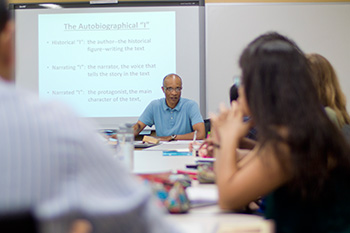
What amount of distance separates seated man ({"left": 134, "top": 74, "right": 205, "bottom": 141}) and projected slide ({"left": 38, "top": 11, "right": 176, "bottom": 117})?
16.9 inches

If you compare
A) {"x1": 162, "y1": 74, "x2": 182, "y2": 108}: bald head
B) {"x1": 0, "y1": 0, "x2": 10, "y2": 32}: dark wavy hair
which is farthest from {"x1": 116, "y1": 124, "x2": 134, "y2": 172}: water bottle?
{"x1": 162, "y1": 74, "x2": 182, "y2": 108}: bald head

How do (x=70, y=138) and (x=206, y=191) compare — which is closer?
(x=70, y=138)

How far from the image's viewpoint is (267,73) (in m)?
1.16

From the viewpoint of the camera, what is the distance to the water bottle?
1767 mm

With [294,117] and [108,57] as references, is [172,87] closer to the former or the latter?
[108,57]

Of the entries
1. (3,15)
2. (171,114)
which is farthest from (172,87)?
(3,15)

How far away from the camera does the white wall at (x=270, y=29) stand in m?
4.98

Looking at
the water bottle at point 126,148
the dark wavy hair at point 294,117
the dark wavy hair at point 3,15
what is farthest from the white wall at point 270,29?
the dark wavy hair at point 3,15

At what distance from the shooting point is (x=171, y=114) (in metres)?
4.57

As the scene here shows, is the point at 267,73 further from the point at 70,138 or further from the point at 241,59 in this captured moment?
the point at 70,138

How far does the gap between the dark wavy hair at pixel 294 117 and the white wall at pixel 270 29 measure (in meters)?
3.82

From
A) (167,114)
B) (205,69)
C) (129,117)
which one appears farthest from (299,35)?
(129,117)

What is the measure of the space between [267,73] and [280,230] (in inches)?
17.7

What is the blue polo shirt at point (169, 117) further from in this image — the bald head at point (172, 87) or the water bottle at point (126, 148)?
the water bottle at point (126, 148)
